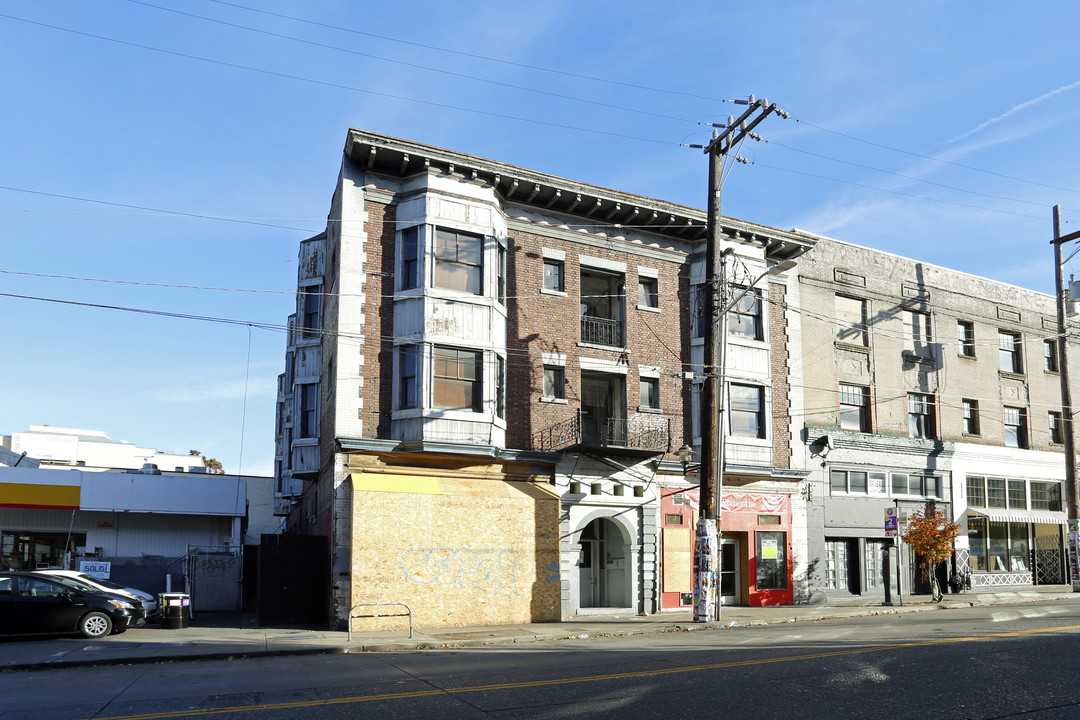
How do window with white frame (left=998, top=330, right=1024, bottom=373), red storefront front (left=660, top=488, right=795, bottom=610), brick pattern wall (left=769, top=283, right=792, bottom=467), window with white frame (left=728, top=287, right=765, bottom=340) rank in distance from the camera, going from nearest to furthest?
red storefront front (left=660, top=488, right=795, bottom=610) < window with white frame (left=728, top=287, right=765, bottom=340) < brick pattern wall (left=769, top=283, right=792, bottom=467) < window with white frame (left=998, top=330, right=1024, bottom=373)

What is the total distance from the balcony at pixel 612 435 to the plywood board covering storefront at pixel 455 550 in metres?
1.51

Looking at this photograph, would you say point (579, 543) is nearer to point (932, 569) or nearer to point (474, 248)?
point (474, 248)

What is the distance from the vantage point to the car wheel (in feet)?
65.4

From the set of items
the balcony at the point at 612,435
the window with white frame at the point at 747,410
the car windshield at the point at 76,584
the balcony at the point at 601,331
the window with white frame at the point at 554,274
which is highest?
the window with white frame at the point at 554,274

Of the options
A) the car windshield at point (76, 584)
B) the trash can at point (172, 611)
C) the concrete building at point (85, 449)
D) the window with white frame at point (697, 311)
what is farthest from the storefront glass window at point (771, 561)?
the concrete building at point (85, 449)

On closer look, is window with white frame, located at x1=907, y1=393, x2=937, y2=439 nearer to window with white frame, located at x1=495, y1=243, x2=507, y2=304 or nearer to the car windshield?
window with white frame, located at x1=495, y1=243, x2=507, y2=304

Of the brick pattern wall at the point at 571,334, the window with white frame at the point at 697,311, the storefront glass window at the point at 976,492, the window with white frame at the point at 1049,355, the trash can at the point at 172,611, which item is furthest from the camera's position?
the window with white frame at the point at 1049,355

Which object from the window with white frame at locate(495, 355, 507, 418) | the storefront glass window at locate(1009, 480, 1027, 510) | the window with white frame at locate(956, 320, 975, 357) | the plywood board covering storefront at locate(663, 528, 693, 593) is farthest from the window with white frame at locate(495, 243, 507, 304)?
the storefront glass window at locate(1009, 480, 1027, 510)

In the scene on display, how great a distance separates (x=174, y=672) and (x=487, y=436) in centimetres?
1055

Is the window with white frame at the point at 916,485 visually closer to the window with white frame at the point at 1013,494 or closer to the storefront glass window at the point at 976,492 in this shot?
the storefront glass window at the point at 976,492

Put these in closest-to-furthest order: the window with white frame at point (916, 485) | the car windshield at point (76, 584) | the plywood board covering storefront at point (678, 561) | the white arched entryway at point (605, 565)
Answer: the car windshield at point (76, 584) → the white arched entryway at point (605, 565) → the plywood board covering storefront at point (678, 561) → the window with white frame at point (916, 485)

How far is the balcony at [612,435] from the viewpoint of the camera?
82.5 ft

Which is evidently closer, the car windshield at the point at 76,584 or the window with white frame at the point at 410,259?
the car windshield at the point at 76,584

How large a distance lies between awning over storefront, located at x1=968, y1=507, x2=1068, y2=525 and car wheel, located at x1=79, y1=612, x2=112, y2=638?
1111 inches
